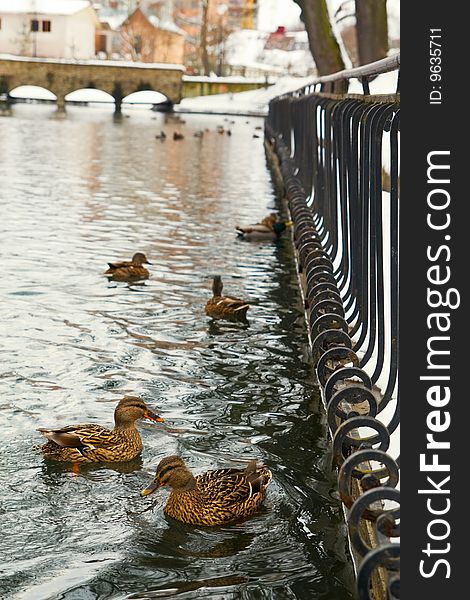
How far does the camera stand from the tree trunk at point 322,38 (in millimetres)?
23047

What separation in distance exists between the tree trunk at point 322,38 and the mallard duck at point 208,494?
18.0 m

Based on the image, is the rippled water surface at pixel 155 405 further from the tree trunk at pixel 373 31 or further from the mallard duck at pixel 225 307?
the tree trunk at pixel 373 31

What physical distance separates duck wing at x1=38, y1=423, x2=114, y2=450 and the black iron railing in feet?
3.77

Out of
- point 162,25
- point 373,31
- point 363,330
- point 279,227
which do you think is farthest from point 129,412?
point 162,25

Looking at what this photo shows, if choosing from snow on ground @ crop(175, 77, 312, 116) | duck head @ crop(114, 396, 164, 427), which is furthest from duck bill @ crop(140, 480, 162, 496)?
snow on ground @ crop(175, 77, 312, 116)

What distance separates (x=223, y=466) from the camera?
249 inches

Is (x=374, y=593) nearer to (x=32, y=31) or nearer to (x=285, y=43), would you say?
(x=32, y=31)

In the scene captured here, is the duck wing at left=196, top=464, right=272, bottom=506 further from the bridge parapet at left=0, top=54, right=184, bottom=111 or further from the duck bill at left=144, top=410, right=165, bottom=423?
the bridge parapet at left=0, top=54, right=184, bottom=111

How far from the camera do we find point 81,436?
629cm

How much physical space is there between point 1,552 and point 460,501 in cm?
268

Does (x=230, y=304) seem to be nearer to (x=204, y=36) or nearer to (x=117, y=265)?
(x=117, y=265)

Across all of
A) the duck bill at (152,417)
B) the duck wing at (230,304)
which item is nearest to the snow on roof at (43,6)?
the duck wing at (230,304)

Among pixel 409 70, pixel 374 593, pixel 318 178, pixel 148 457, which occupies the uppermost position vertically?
pixel 409 70

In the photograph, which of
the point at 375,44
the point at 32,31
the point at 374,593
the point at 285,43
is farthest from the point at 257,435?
the point at 285,43
